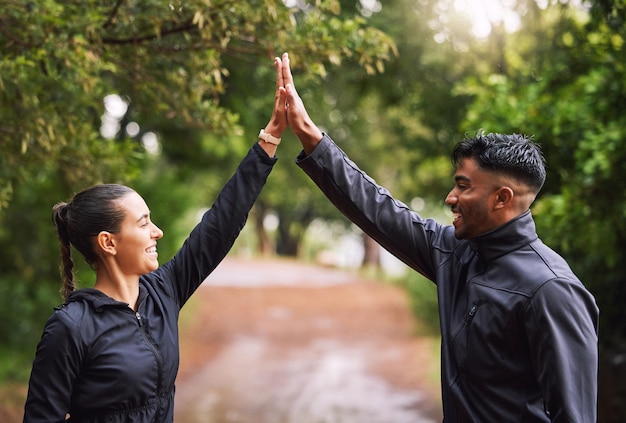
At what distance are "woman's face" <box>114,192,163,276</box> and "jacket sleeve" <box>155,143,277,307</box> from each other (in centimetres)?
22

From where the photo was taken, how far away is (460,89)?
Result: 7699mm

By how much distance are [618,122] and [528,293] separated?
400cm

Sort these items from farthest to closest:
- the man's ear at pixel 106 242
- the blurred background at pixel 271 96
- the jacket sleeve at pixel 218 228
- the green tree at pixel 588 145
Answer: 1. the green tree at pixel 588 145
2. the blurred background at pixel 271 96
3. the jacket sleeve at pixel 218 228
4. the man's ear at pixel 106 242

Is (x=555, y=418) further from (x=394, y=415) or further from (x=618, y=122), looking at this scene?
(x=394, y=415)

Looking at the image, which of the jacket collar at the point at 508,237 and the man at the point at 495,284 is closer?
the man at the point at 495,284

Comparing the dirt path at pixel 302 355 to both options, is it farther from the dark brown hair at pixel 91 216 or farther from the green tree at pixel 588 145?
the dark brown hair at pixel 91 216

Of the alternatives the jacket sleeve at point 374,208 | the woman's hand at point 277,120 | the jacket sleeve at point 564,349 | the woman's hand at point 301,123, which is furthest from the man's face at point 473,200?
the woman's hand at point 277,120

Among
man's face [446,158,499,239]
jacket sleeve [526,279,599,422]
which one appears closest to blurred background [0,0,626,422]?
man's face [446,158,499,239]

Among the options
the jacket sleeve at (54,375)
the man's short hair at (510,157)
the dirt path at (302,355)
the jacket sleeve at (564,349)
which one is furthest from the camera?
the dirt path at (302,355)

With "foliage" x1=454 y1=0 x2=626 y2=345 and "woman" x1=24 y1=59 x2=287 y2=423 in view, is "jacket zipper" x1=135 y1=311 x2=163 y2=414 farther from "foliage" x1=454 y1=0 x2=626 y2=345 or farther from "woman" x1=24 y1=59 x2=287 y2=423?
"foliage" x1=454 y1=0 x2=626 y2=345

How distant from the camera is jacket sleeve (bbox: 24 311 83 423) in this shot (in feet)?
7.22

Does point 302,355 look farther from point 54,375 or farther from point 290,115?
point 54,375

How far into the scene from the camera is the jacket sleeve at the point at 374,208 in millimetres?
2639

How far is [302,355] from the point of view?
45.5 ft
